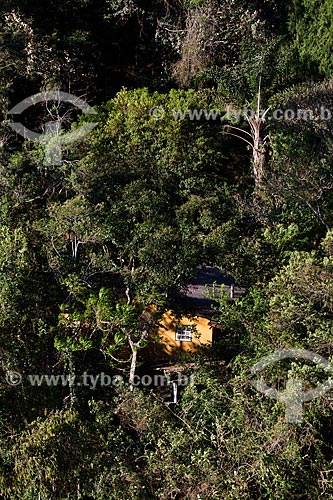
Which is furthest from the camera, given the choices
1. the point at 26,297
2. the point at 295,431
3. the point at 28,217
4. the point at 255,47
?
the point at 255,47

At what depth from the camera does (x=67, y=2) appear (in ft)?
75.7

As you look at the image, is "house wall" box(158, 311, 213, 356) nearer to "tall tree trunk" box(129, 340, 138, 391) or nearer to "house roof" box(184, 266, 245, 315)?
"house roof" box(184, 266, 245, 315)

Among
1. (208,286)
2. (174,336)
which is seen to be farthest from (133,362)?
(208,286)

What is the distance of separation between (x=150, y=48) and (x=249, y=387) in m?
15.6

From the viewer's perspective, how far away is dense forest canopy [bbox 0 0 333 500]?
11180 mm

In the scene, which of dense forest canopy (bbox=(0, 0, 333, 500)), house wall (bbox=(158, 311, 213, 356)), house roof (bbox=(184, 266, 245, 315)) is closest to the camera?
dense forest canopy (bbox=(0, 0, 333, 500))

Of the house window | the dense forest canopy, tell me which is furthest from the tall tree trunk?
the house window

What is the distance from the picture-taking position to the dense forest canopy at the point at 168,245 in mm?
11180

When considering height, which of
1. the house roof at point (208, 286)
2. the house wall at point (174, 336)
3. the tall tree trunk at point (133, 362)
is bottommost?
the tall tree trunk at point (133, 362)

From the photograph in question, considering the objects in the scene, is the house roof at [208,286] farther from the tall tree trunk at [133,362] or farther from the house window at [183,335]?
the tall tree trunk at [133,362]

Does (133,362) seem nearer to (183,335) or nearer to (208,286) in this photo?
(183,335)

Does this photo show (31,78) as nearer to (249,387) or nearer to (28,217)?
(28,217)

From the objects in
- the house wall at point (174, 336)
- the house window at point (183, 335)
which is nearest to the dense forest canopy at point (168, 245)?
the house wall at point (174, 336)

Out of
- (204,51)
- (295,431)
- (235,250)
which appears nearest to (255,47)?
(204,51)
